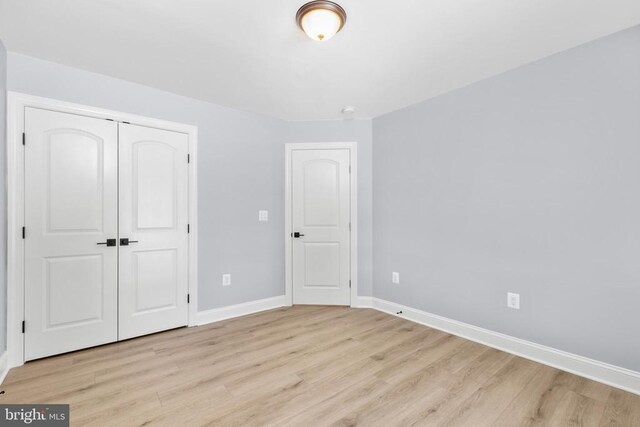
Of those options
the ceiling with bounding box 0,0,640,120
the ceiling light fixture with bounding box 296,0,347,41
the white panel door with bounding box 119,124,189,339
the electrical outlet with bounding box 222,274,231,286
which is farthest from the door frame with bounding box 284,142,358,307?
the ceiling light fixture with bounding box 296,0,347,41

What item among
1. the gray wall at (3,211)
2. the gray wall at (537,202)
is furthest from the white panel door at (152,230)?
the gray wall at (537,202)

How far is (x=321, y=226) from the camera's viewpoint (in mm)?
3836

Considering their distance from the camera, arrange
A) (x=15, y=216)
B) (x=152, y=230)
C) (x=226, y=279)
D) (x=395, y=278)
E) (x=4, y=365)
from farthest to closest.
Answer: (x=395, y=278), (x=226, y=279), (x=152, y=230), (x=15, y=216), (x=4, y=365)

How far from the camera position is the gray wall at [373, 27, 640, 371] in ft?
6.63

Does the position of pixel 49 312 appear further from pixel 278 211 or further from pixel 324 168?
pixel 324 168

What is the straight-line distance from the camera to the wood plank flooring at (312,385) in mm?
1722

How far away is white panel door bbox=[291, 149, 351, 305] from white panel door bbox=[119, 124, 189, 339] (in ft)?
4.49

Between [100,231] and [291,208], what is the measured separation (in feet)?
6.65

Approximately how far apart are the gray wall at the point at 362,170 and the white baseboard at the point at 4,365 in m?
3.28

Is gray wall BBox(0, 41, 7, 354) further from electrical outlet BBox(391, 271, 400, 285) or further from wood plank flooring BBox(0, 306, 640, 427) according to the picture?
electrical outlet BBox(391, 271, 400, 285)

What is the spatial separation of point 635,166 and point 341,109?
101 inches

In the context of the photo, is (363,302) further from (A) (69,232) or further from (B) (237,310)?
(A) (69,232)

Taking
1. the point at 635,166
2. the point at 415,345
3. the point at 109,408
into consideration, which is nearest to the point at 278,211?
the point at 415,345

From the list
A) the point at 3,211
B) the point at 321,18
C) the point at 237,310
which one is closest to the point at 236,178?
the point at 237,310
